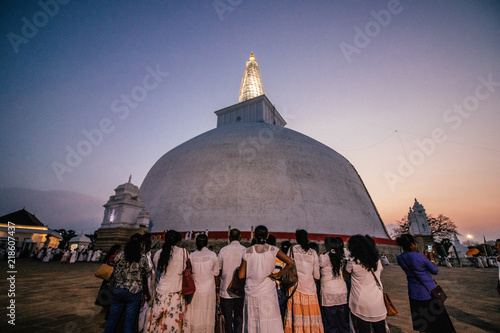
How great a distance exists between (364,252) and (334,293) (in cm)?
78

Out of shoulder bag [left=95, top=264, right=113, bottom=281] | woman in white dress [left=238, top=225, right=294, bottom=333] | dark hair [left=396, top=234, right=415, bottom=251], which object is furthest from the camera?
shoulder bag [left=95, top=264, right=113, bottom=281]

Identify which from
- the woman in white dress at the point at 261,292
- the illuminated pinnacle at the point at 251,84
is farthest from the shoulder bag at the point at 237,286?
the illuminated pinnacle at the point at 251,84

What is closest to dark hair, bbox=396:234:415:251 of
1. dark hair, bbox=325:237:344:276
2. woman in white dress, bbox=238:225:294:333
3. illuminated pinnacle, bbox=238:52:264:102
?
dark hair, bbox=325:237:344:276

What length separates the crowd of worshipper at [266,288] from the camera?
2.79 meters

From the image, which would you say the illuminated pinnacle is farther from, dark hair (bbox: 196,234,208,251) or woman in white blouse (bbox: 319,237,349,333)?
woman in white blouse (bbox: 319,237,349,333)

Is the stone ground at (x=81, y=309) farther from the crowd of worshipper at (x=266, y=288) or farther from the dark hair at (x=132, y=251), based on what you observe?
the dark hair at (x=132, y=251)

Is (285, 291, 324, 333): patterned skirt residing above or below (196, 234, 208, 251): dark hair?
below

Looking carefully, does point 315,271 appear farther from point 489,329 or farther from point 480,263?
point 480,263

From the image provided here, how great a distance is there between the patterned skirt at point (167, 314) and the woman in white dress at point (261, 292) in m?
0.98

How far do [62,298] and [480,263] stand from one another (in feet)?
72.5

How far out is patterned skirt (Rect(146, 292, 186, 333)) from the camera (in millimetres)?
2992

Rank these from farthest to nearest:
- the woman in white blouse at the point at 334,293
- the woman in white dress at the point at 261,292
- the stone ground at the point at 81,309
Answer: the stone ground at the point at 81,309, the woman in white blouse at the point at 334,293, the woman in white dress at the point at 261,292

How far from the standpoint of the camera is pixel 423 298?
3.09m

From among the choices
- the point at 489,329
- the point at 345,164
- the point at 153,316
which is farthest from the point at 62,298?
the point at 345,164
